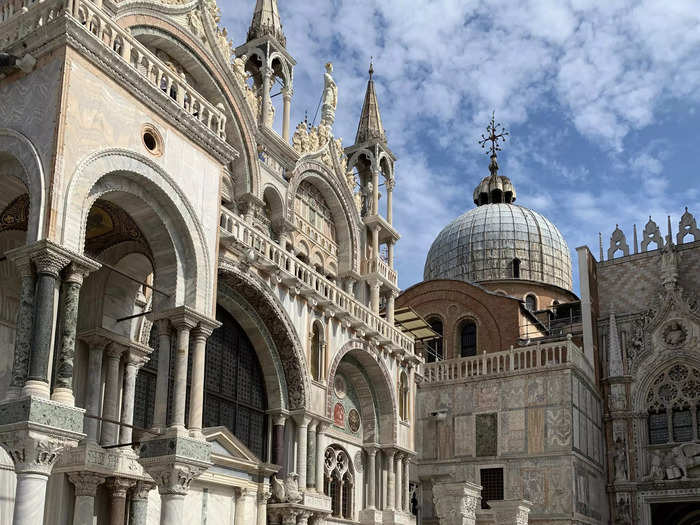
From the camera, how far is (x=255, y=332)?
2089cm

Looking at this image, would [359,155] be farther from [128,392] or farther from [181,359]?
[181,359]

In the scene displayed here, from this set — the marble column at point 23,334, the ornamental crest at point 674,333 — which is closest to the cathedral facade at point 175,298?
the marble column at point 23,334

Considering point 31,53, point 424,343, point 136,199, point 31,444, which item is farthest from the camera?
point 424,343

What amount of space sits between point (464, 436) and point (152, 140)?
18.8 metres

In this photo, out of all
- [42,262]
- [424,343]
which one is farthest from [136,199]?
[424,343]

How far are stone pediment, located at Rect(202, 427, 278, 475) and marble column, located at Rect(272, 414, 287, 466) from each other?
89 cm

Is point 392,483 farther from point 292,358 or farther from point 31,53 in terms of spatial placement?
point 31,53

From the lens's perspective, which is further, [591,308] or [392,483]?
[591,308]

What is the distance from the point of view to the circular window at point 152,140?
14338 millimetres

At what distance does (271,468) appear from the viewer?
20.1 m

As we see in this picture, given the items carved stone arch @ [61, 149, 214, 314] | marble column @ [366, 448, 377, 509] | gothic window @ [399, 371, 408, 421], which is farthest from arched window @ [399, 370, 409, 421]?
carved stone arch @ [61, 149, 214, 314]

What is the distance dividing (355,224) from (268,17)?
6.95m

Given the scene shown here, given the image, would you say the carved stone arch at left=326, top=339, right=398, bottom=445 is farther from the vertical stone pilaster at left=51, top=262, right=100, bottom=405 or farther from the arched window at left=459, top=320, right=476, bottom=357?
the vertical stone pilaster at left=51, top=262, right=100, bottom=405

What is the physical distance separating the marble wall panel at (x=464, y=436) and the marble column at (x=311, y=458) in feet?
31.6
